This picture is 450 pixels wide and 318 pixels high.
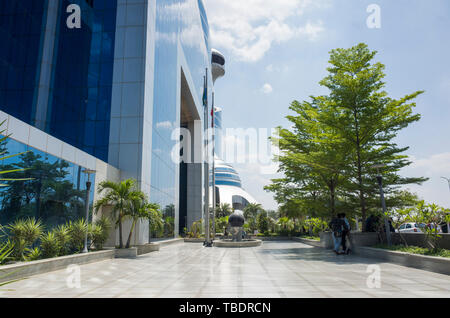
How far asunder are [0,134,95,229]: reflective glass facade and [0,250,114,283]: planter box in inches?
94.3

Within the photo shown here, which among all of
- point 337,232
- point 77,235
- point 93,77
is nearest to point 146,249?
point 77,235

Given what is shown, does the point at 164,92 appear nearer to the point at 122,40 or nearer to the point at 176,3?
the point at 122,40

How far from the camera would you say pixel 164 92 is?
2464 centimetres

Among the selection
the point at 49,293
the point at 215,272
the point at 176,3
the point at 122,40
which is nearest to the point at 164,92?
the point at 122,40

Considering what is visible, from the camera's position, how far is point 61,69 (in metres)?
20.4

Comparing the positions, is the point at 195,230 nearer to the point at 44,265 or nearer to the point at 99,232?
the point at 99,232

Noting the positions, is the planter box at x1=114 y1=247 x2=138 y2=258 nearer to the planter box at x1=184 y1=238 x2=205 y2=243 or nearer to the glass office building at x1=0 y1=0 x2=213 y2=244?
the glass office building at x1=0 y1=0 x2=213 y2=244

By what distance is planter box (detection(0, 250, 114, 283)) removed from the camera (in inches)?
283

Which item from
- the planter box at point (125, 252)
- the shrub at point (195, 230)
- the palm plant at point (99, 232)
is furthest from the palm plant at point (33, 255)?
the shrub at point (195, 230)

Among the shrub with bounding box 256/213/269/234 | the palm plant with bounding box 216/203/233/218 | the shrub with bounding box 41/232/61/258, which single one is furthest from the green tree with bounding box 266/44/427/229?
the palm plant with bounding box 216/203/233/218

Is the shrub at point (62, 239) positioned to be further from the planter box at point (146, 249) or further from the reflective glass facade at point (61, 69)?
the reflective glass facade at point (61, 69)

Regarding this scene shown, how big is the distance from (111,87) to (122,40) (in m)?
3.31

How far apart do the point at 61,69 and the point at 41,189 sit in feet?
39.4

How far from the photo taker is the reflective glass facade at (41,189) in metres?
10.2
